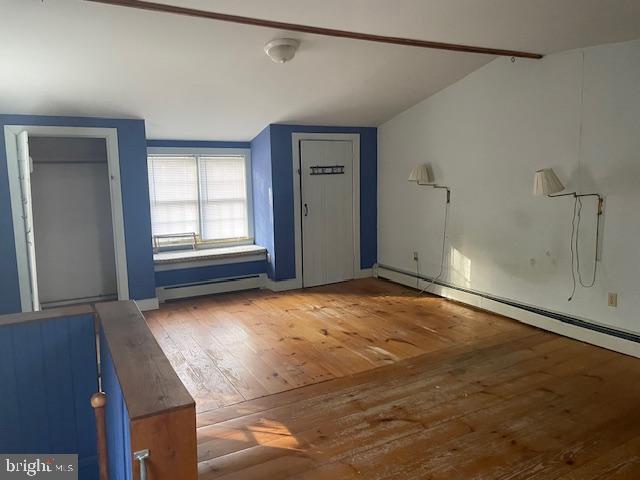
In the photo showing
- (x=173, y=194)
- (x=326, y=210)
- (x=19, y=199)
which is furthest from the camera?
(x=326, y=210)

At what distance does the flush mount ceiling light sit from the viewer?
342 cm

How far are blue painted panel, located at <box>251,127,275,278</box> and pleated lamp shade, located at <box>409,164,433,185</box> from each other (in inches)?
68.6

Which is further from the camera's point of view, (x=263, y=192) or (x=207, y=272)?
(x=263, y=192)

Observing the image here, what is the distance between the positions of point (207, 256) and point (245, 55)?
2614mm

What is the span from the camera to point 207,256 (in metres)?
5.50

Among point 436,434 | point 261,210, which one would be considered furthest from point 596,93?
point 261,210

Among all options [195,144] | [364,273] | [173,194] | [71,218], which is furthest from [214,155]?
[364,273]

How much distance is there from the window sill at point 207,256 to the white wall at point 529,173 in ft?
6.51

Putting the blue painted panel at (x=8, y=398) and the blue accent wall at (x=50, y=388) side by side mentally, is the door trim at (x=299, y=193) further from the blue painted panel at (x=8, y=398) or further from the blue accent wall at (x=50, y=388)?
the blue painted panel at (x=8, y=398)

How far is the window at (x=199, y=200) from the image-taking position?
566 cm

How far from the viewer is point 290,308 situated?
497 cm

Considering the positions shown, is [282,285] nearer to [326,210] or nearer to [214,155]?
[326,210]

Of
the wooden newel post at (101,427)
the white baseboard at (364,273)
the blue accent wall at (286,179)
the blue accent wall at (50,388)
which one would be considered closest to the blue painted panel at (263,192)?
the blue accent wall at (286,179)

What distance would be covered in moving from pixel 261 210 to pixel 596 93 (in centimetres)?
389
